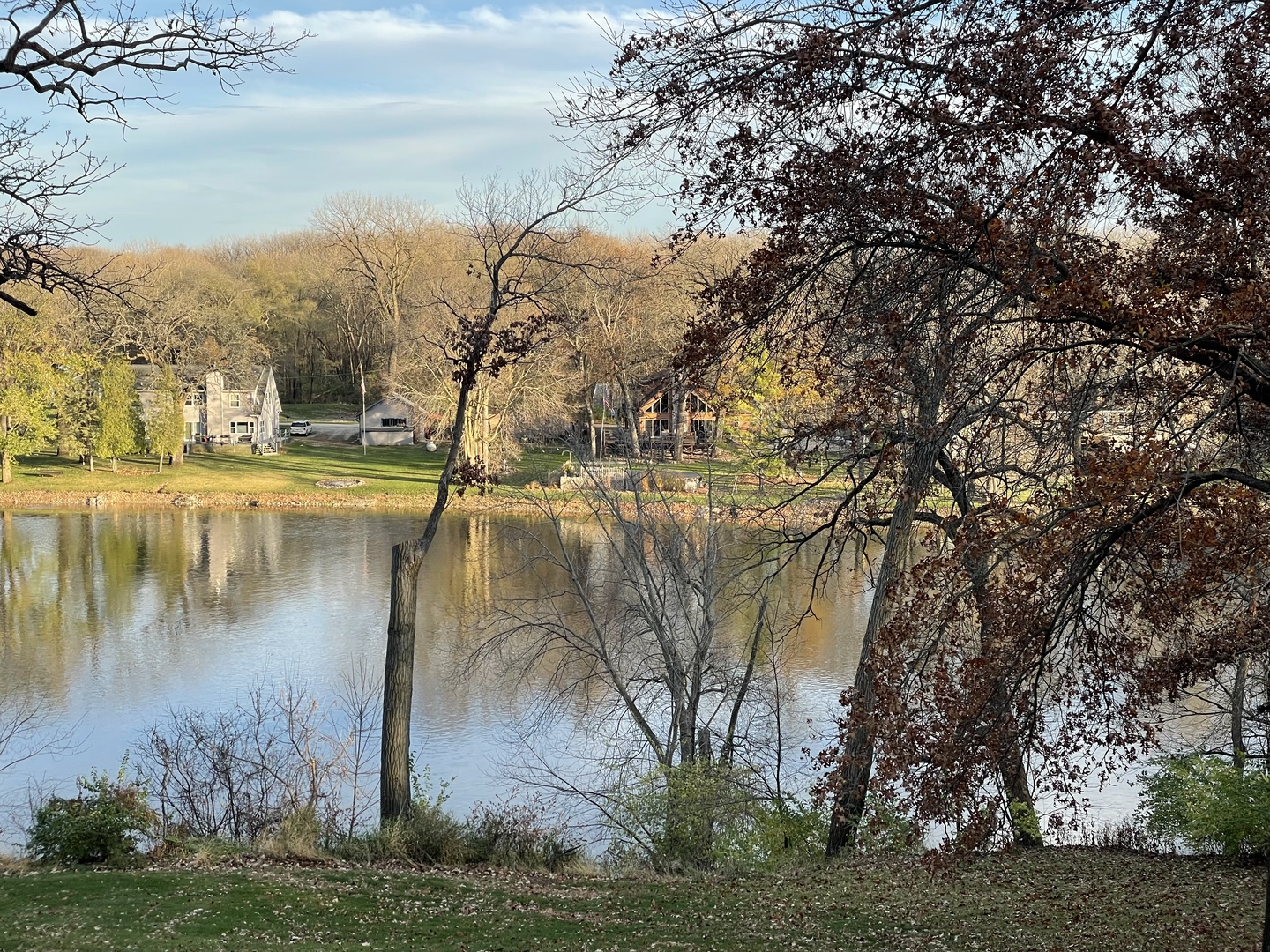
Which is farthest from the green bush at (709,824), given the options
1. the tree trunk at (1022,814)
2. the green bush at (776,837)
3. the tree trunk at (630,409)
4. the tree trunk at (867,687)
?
the tree trunk at (630,409)

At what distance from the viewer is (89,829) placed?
1047 cm

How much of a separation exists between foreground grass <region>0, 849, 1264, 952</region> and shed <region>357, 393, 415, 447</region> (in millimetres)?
49828

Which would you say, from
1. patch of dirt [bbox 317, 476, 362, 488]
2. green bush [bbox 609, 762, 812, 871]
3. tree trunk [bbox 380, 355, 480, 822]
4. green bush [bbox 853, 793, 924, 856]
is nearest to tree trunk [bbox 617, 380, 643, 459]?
tree trunk [bbox 380, 355, 480, 822]

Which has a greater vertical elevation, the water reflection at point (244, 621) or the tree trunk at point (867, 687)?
the tree trunk at point (867, 687)

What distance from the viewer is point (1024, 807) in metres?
11.7

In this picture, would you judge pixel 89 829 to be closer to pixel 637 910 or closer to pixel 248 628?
pixel 637 910

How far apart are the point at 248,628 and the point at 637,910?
1587cm

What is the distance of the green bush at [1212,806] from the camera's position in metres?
10.5

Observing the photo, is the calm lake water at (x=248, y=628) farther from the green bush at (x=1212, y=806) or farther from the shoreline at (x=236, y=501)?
the shoreline at (x=236, y=501)

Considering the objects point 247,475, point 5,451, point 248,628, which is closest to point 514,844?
point 248,628

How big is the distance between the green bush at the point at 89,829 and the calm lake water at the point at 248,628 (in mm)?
4362

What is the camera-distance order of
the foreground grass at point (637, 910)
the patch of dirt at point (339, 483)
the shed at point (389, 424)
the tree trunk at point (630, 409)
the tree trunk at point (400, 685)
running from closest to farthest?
the foreground grass at point (637, 910), the tree trunk at point (400, 685), the tree trunk at point (630, 409), the patch of dirt at point (339, 483), the shed at point (389, 424)

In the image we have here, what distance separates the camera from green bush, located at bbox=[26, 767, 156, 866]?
10.5 metres

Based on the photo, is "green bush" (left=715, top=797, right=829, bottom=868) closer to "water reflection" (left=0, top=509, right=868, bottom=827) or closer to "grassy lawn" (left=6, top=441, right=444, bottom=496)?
"water reflection" (left=0, top=509, right=868, bottom=827)
